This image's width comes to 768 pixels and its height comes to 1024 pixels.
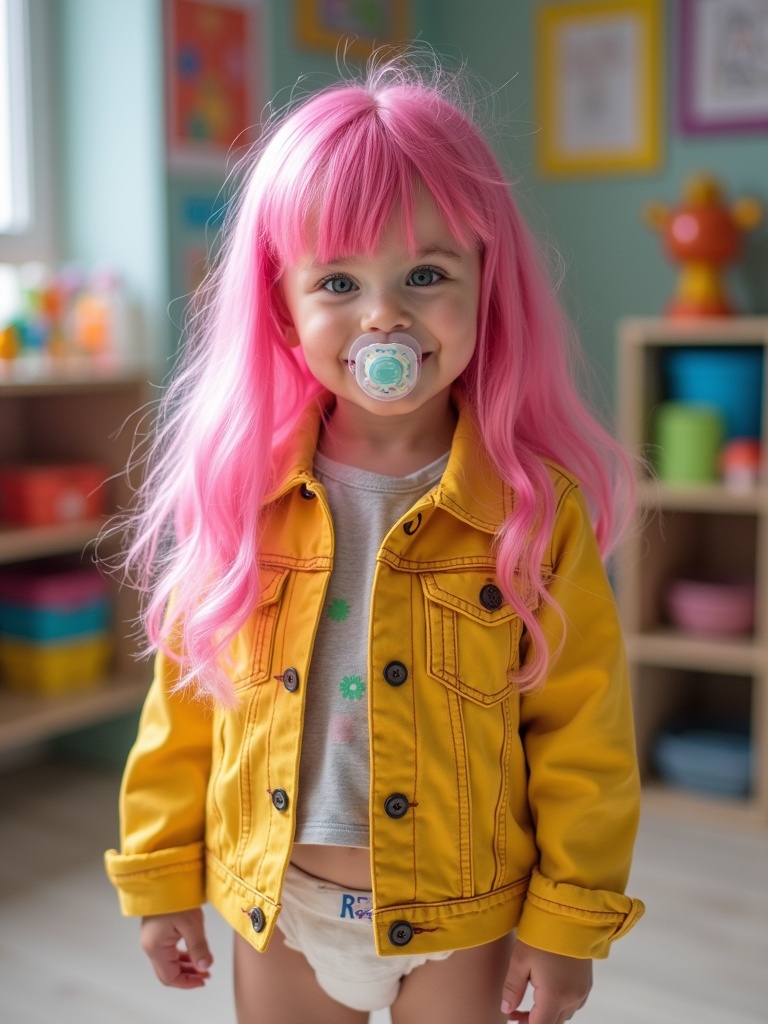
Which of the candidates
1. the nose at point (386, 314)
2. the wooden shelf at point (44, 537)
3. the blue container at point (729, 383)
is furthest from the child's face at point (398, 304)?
the blue container at point (729, 383)

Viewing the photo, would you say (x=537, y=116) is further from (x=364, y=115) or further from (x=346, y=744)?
(x=346, y=744)

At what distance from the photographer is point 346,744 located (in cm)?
98

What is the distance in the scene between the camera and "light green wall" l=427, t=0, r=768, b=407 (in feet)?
8.94

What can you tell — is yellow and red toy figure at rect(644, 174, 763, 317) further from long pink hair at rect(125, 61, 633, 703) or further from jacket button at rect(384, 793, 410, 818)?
jacket button at rect(384, 793, 410, 818)

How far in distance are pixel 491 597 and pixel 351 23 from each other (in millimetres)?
2343

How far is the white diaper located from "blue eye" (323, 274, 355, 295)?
19.3 inches

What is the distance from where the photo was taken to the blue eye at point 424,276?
953 millimetres

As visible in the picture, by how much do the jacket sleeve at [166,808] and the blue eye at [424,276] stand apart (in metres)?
0.41

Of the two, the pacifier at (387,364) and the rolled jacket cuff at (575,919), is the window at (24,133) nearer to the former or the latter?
the pacifier at (387,364)

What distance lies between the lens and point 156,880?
3.50 feet

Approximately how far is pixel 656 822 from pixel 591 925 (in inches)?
61.7

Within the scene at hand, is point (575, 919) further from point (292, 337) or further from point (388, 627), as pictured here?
point (292, 337)

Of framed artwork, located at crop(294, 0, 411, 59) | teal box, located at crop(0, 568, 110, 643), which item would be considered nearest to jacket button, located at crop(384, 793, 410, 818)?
teal box, located at crop(0, 568, 110, 643)

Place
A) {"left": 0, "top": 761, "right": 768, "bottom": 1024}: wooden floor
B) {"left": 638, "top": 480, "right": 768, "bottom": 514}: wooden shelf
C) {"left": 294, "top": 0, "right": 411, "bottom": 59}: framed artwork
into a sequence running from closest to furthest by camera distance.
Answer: {"left": 0, "top": 761, "right": 768, "bottom": 1024}: wooden floor, {"left": 638, "top": 480, "right": 768, "bottom": 514}: wooden shelf, {"left": 294, "top": 0, "right": 411, "bottom": 59}: framed artwork
